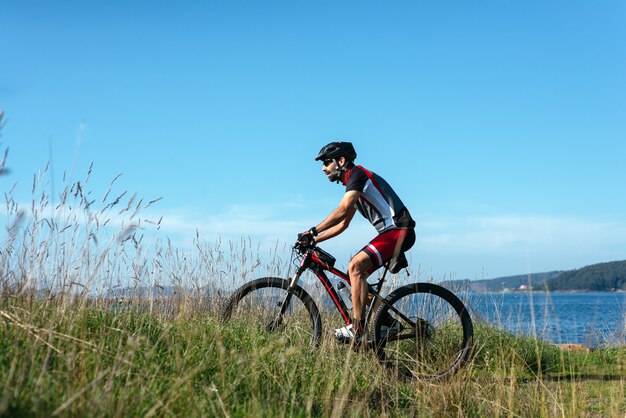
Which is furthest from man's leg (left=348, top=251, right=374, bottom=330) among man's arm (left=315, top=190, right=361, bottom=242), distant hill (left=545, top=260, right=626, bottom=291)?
distant hill (left=545, top=260, right=626, bottom=291)

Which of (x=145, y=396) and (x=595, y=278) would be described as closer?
(x=145, y=396)

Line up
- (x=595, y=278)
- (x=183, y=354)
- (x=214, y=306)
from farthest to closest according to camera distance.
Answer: (x=595, y=278) < (x=214, y=306) < (x=183, y=354)

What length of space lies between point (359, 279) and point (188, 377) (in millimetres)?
2951

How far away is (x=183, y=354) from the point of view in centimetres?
487

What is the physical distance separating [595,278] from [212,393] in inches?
2627

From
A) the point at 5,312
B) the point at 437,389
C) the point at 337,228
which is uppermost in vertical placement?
the point at 337,228

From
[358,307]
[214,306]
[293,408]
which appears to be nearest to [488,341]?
[358,307]

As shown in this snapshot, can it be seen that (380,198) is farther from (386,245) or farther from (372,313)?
(372,313)

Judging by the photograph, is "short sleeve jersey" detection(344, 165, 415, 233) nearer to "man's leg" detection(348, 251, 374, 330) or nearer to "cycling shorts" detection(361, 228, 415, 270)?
"cycling shorts" detection(361, 228, 415, 270)

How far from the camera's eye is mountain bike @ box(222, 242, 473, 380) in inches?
267

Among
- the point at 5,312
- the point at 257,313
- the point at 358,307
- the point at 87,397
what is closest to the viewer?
the point at 87,397

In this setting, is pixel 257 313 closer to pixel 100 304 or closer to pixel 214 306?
pixel 214 306

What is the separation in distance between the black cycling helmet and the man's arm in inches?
17.9

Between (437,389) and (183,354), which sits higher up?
(183,354)
